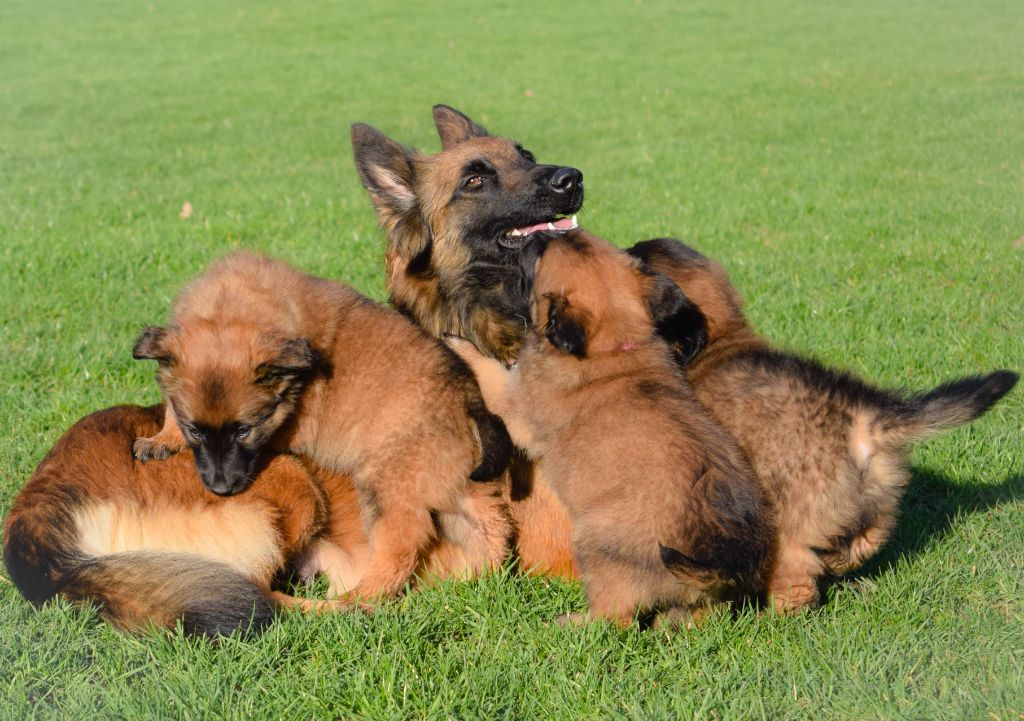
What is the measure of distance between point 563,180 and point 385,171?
0.85 meters

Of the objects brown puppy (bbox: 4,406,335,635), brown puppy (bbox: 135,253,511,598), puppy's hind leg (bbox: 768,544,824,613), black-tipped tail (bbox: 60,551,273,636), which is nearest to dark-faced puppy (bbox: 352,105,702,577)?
brown puppy (bbox: 135,253,511,598)

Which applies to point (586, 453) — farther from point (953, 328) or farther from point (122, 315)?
point (122, 315)

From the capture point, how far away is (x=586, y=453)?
367 centimetres

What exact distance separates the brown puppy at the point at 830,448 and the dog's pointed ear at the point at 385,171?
192 cm

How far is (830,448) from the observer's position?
143 inches

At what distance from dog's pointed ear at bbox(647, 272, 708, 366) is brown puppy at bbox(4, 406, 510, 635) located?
0.96 m

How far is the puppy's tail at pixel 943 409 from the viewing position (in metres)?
3.55

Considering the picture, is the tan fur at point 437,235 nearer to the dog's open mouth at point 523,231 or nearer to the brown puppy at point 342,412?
the dog's open mouth at point 523,231

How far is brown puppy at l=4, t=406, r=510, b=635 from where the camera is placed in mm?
3391

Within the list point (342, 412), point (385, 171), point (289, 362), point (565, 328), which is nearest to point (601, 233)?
point (385, 171)

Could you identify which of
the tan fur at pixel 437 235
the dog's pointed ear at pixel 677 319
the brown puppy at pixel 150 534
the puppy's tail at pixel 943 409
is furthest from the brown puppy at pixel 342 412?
the puppy's tail at pixel 943 409

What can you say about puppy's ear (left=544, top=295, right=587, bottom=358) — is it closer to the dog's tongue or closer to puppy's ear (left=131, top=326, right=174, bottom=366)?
the dog's tongue

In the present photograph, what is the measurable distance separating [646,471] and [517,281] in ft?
4.94

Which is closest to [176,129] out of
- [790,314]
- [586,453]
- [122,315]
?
[122,315]
